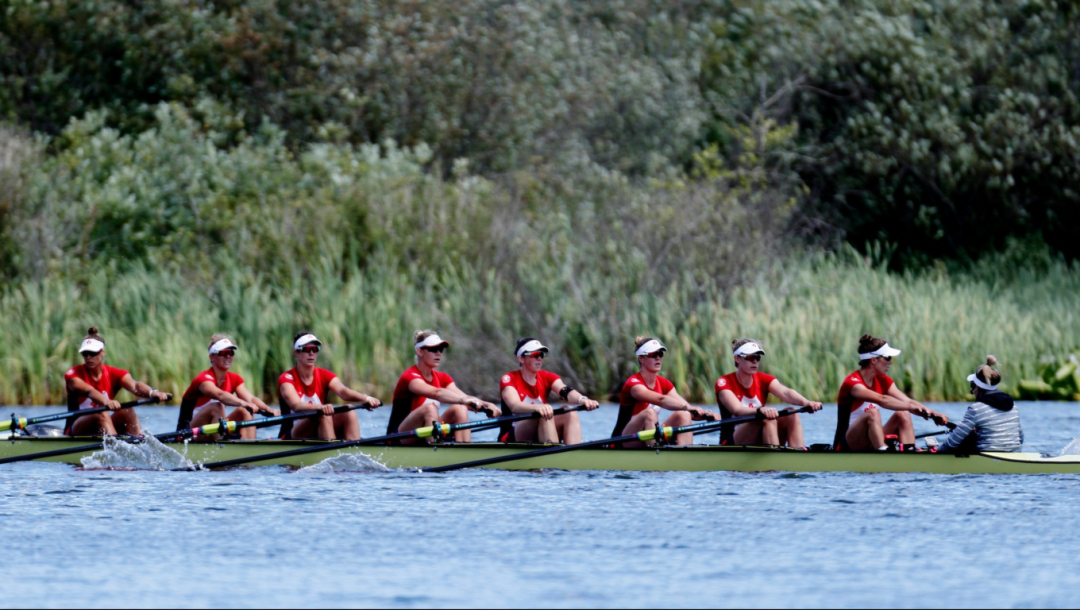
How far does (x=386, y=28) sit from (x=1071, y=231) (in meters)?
14.5

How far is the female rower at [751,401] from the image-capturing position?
48.0ft

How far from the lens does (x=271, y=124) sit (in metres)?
33.4

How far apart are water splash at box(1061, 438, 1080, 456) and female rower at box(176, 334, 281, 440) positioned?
7.06 m

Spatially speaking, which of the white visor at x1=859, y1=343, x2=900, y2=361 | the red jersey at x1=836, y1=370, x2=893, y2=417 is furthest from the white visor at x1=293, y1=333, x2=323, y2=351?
the white visor at x1=859, y1=343, x2=900, y2=361

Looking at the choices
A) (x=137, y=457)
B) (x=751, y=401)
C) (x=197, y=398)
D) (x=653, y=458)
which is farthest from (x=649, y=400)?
(x=137, y=457)

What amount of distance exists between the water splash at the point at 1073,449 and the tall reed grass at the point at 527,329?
6.53m

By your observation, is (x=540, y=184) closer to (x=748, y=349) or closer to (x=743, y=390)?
(x=743, y=390)

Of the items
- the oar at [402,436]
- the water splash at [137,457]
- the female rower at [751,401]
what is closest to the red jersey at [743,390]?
the female rower at [751,401]

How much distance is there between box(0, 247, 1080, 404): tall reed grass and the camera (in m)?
21.6

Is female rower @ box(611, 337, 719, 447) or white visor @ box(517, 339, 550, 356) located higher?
white visor @ box(517, 339, 550, 356)

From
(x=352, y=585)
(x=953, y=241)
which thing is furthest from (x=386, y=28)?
(x=352, y=585)

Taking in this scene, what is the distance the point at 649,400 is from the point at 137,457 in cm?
475

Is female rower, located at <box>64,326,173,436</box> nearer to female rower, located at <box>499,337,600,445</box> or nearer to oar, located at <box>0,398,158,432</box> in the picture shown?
oar, located at <box>0,398,158,432</box>

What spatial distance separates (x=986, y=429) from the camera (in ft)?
45.4
